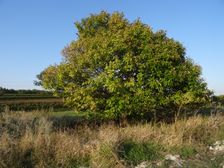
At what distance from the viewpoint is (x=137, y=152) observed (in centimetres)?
1202

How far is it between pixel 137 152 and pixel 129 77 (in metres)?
6.70

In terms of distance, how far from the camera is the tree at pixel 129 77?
17.7 m

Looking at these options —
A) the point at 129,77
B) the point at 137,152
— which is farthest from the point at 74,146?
the point at 129,77

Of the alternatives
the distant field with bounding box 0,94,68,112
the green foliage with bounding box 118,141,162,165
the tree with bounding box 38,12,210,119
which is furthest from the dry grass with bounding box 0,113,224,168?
the distant field with bounding box 0,94,68,112

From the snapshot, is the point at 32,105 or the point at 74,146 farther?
the point at 32,105

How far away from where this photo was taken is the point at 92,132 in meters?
13.9

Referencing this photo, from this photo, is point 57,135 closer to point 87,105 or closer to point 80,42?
point 87,105

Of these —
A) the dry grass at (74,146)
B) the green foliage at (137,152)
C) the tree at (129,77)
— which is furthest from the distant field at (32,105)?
the green foliage at (137,152)

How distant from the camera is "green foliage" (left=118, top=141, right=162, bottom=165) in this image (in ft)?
38.1

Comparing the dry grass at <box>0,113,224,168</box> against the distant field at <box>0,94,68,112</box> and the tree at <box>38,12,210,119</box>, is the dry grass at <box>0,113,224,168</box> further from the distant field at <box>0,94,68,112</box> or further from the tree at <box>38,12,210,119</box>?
the distant field at <box>0,94,68,112</box>

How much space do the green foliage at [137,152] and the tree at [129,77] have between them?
4.75 meters

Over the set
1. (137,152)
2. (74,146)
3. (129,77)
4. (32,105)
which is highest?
(129,77)

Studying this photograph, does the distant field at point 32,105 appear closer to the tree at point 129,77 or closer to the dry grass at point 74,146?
the tree at point 129,77

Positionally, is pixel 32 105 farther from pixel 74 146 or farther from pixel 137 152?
pixel 74 146
